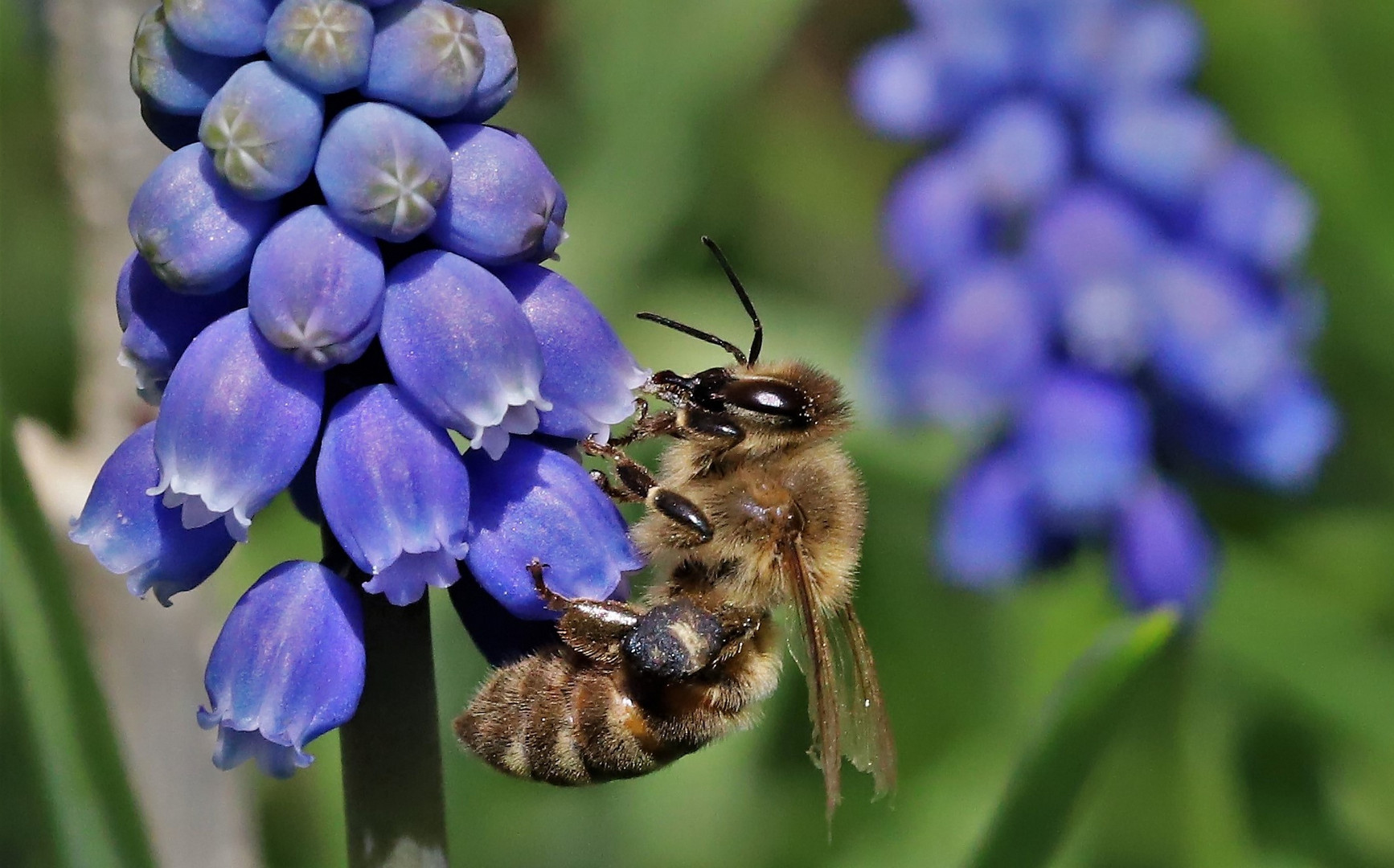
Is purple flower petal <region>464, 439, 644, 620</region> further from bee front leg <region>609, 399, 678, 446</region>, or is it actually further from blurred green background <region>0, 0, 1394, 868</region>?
blurred green background <region>0, 0, 1394, 868</region>

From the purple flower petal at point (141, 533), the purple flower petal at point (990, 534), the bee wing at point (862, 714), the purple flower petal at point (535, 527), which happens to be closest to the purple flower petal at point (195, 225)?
the purple flower petal at point (141, 533)

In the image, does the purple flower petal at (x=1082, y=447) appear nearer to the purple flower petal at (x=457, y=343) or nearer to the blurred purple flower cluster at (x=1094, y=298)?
the blurred purple flower cluster at (x=1094, y=298)

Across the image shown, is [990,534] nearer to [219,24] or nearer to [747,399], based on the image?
[747,399]

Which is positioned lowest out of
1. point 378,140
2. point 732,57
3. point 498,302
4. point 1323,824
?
point 1323,824

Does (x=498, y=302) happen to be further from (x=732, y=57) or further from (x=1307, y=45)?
(x=1307, y=45)

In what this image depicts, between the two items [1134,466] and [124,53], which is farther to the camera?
[1134,466]

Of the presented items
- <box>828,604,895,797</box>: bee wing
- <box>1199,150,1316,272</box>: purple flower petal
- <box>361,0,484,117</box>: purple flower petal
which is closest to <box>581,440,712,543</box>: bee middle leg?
<box>828,604,895,797</box>: bee wing

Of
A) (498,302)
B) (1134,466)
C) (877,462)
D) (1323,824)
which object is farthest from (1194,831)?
(498,302)

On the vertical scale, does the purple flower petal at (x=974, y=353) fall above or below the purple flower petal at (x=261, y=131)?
below
